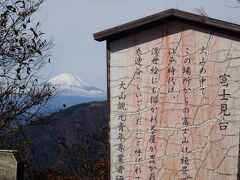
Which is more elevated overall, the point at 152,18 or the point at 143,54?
the point at 152,18

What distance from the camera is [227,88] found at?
4418 mm

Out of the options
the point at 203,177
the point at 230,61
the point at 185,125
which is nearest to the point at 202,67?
the point at 230,61

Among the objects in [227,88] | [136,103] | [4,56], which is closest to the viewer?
[227,88]

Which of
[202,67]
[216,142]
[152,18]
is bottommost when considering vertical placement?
[216,142]

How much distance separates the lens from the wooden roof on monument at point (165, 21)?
441 cm

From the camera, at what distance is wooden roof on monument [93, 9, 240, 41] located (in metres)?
4.41

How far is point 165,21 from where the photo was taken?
4.73 meters

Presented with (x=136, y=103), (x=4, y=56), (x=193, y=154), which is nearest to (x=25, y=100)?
(x=4, y=56)

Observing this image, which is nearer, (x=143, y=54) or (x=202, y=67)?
(x=202, y=67)

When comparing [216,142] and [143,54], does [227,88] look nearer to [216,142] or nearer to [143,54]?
[216,142]

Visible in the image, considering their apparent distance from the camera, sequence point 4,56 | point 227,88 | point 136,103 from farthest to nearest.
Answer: point 4,56 → point 136,103 → point 227,88

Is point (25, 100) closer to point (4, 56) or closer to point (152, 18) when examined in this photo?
point (4, 56)

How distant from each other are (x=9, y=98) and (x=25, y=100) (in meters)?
0.26

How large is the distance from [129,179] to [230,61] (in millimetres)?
1469
